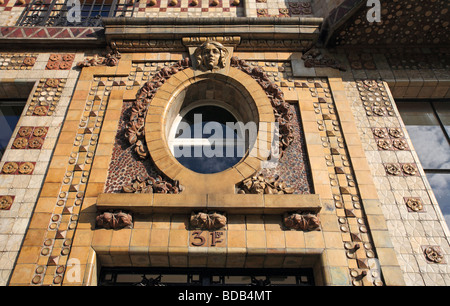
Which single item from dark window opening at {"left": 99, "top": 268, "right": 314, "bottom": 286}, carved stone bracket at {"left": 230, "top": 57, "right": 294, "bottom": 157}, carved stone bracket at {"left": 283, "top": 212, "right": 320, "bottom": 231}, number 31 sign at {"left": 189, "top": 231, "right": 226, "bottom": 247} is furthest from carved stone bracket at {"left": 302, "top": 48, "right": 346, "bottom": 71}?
dark window opening at {"left": 99, "top": 268, "right": 314, "bottom": 286}

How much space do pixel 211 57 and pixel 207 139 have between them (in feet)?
7.72

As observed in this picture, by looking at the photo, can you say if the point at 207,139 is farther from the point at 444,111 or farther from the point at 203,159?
the point at 444,111

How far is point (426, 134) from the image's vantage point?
9781 millimetres

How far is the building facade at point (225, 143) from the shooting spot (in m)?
7.09

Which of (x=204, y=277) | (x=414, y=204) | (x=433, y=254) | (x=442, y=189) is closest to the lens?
(x=433, y=254)

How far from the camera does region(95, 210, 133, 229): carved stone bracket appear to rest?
7188mm

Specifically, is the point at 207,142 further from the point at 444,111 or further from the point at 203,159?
the point at 444,111

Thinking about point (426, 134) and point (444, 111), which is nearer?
point (426, 134)

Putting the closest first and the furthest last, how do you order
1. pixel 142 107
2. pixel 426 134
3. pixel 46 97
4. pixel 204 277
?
pixel 204 277 < pixel 142 107 < pixel 46 97 < pixel 426 134

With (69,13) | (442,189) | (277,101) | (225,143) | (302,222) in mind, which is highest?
(69,13)

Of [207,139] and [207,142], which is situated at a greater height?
[207,139]

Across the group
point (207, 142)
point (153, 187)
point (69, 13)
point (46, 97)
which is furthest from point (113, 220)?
point (69, 13)
